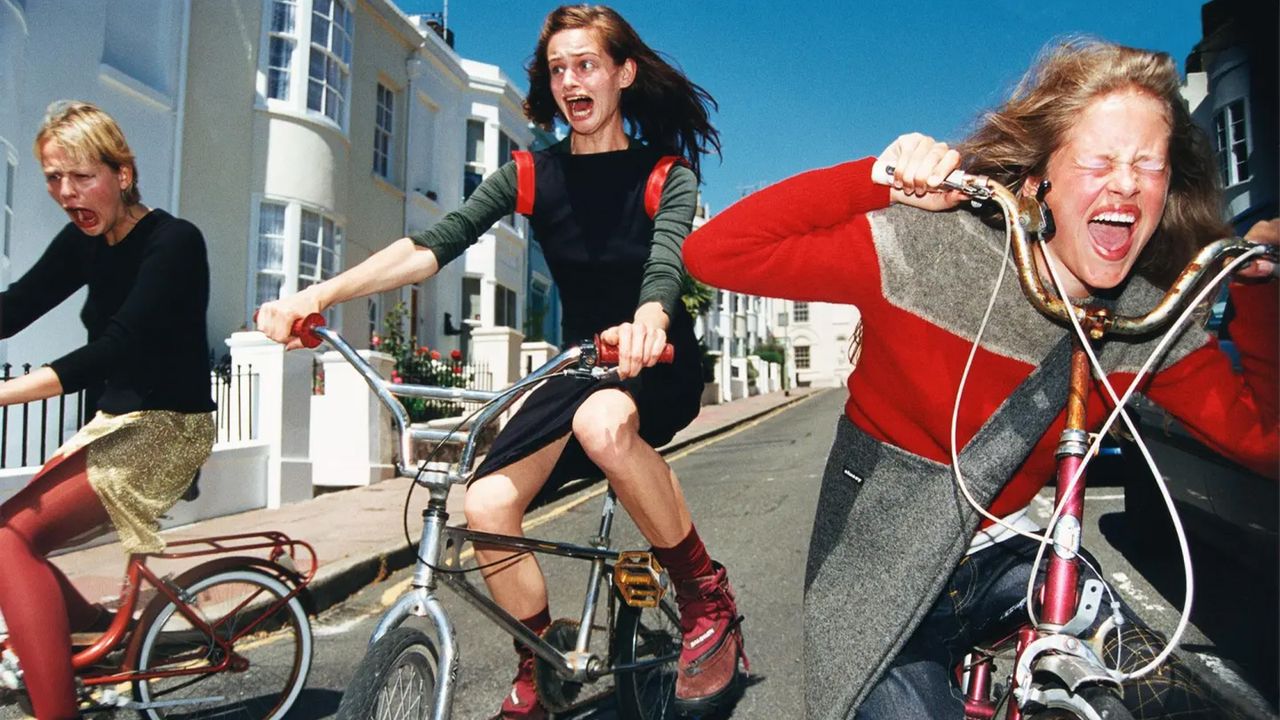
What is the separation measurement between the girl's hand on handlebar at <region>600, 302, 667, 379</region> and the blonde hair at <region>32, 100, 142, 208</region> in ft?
5.62

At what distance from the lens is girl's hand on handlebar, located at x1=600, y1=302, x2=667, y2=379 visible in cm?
200

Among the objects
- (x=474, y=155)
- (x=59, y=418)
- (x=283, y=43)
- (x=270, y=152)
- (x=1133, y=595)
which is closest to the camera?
(x=1133, y=595)

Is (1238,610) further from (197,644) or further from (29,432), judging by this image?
(29,432)

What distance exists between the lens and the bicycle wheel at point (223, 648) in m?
2.96

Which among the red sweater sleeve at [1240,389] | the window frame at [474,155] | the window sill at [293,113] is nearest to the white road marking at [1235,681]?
the red sweater sleeve at [1240,389]

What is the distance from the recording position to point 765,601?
4.82 metres

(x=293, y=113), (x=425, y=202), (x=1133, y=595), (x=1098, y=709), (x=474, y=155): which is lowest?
Answer: (x=1133, y=595)

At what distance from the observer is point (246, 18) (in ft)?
39.6

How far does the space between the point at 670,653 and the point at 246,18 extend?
38.6 feet

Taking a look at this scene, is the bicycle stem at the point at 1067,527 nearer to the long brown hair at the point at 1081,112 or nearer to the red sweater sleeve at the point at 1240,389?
the red sweater sleeve at the point at 1240,389

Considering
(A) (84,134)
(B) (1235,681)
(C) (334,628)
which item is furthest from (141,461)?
(B) (1235,681)

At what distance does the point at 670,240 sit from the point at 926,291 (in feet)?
3.10

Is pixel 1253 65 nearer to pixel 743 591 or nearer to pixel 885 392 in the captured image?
pixel 885 392

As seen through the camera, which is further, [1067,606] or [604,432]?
[604,432]
